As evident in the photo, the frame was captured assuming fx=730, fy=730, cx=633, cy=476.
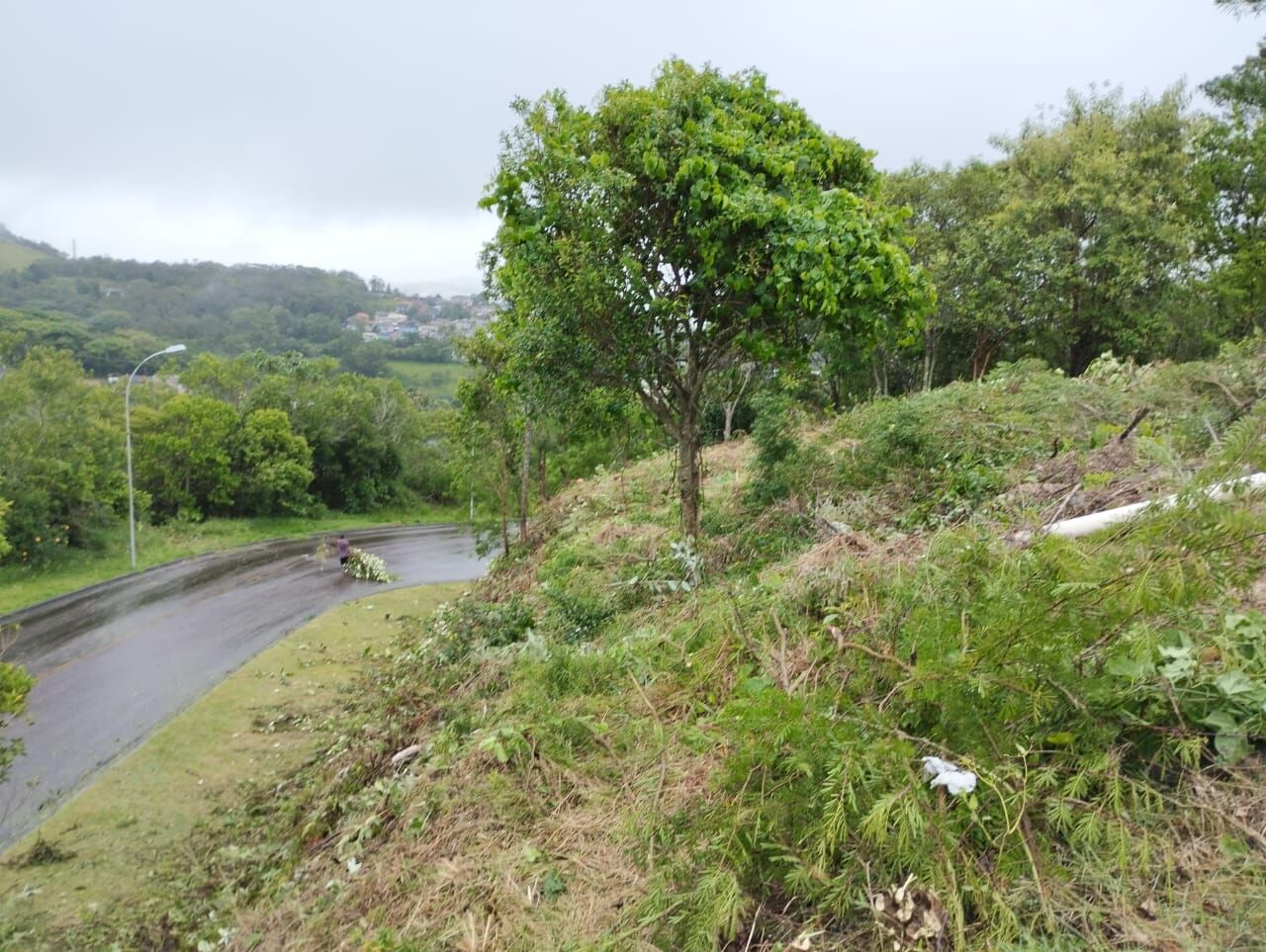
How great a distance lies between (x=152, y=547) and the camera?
26938 millimetres

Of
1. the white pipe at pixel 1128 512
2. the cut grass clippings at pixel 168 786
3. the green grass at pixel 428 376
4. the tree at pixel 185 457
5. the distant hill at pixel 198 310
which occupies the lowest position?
the cut grass clippings at pixel 168 786

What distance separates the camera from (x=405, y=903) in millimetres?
3604

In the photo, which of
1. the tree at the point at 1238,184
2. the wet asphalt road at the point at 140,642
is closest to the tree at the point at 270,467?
the wet asphalt road at the point at 140,642

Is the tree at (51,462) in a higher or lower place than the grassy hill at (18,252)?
lower

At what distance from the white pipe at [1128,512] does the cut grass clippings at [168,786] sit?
807 cm

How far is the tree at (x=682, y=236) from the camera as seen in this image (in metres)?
6.65

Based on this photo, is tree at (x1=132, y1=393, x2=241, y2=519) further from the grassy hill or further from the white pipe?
the grassy hill

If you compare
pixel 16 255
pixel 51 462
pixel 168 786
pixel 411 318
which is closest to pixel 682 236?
pixel 168 786

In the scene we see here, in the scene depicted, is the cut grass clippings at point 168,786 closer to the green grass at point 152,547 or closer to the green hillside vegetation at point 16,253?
the green grass at point 152,547

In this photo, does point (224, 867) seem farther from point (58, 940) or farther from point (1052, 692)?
point (1052, 692)

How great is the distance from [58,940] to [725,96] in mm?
9641

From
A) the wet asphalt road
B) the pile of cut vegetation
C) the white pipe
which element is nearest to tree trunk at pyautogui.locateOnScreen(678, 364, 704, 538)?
the pile of cut vegetation

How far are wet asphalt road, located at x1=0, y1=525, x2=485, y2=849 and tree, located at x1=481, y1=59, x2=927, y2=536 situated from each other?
820cm

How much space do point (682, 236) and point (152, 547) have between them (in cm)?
2721
